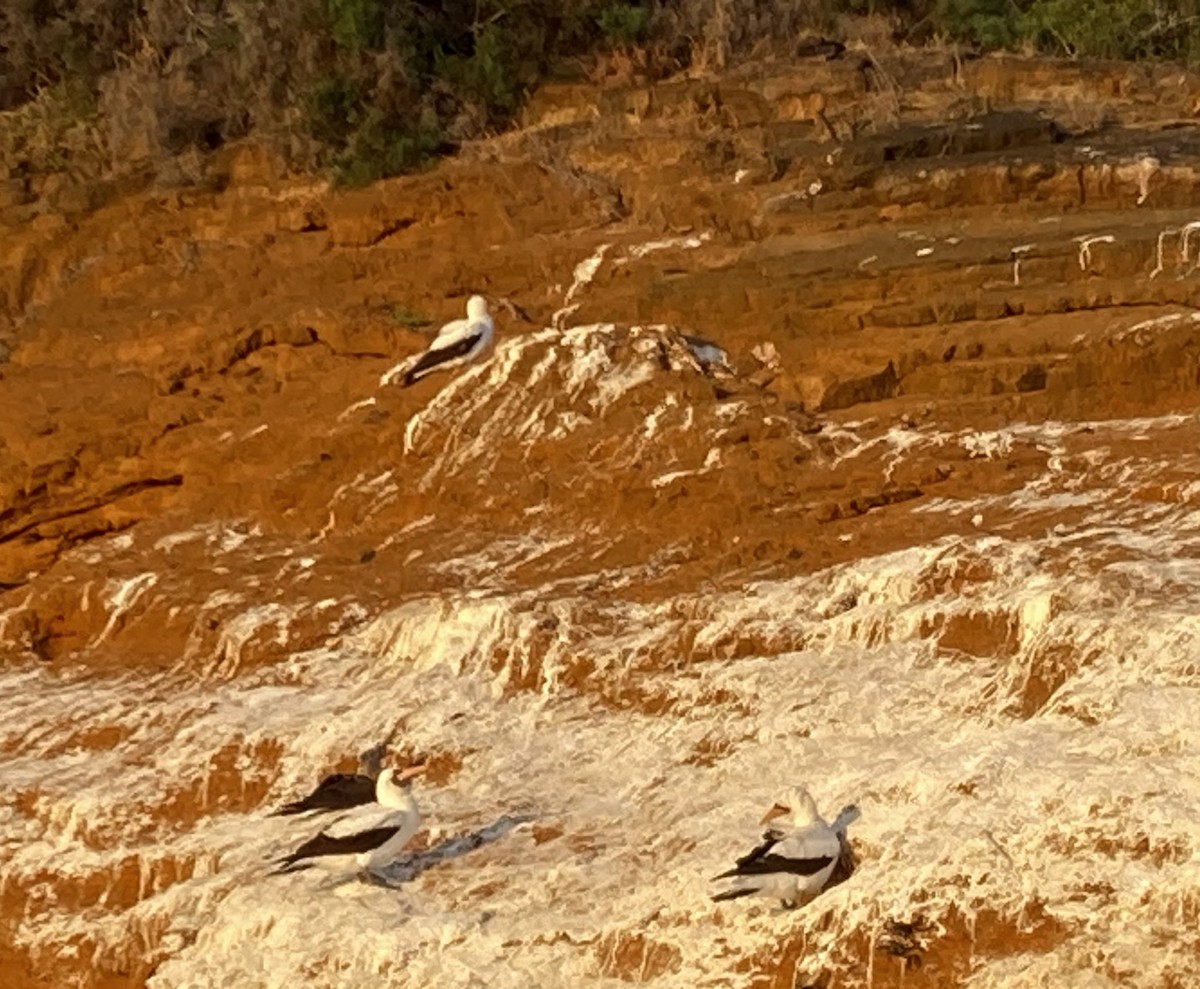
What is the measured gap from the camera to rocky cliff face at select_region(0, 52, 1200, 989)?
920 cm

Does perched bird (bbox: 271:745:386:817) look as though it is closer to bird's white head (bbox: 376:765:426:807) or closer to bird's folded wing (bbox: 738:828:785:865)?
bird's white head (bbox: 376:765:426:807)

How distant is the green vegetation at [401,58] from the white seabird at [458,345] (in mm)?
3460

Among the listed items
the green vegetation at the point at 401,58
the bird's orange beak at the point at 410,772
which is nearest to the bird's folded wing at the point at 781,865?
the bird's orange beak at the point at 410,772

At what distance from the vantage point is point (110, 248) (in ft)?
58.1

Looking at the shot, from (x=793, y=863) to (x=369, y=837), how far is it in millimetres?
2073

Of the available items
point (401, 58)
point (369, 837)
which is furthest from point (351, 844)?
point (401, 58)

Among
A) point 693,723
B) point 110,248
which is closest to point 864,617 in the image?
point 693,723

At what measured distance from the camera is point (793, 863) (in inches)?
345

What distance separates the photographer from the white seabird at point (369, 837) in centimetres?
972

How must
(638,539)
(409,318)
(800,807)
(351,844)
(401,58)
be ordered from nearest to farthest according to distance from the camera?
(800,807) < (351,844) < (638,539) < (409,318) < (401,58)

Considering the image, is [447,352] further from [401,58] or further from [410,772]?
[401,58]

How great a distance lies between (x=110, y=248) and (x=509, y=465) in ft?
18.5

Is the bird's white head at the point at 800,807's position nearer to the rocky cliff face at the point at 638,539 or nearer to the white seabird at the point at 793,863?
the white seabird at the point at 793,863

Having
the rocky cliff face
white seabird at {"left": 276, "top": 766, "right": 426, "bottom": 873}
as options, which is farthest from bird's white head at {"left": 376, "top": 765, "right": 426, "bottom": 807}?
the rocky cliff face
